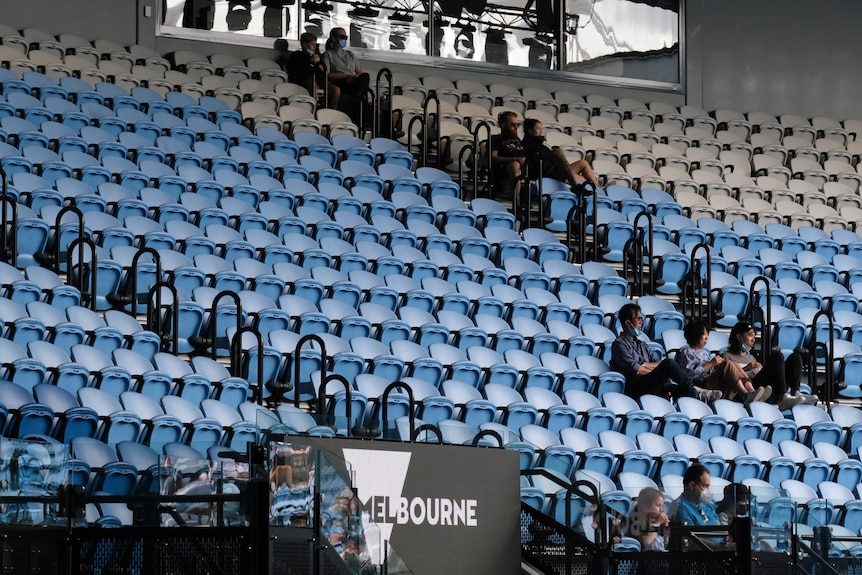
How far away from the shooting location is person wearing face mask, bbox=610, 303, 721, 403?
35.2 feet

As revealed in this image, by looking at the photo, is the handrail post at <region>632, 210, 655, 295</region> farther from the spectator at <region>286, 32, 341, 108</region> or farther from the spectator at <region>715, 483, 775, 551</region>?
the spectator at <region>715, 483, 775, 551</region>

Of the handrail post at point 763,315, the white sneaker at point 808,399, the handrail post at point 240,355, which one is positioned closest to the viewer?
the handrail post at point 240,355

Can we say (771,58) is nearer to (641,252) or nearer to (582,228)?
(582,228)

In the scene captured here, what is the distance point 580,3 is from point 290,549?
12559 millimetres

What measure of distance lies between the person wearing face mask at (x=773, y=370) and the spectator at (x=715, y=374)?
0.08 m

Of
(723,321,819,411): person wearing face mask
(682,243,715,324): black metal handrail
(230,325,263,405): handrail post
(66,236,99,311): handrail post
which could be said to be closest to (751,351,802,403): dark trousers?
(723,321,819,411): person wearing face mask

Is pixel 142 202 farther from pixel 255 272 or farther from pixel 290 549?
pixel 290 549

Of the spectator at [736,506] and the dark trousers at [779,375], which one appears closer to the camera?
the spectator at [736,506]

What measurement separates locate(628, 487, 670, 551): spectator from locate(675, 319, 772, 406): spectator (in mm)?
3458

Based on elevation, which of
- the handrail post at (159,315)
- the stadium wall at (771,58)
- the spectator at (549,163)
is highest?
the stadium wall at (771,58)

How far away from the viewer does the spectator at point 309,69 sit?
15125 mm

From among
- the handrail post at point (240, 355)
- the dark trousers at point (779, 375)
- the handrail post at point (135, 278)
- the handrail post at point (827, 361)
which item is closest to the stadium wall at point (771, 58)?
the handrail post at point (827, 361)

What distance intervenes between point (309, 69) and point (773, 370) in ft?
20.7

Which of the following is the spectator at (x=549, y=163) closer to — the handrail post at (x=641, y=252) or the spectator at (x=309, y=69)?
the handrail post at (x=641, y=252)
